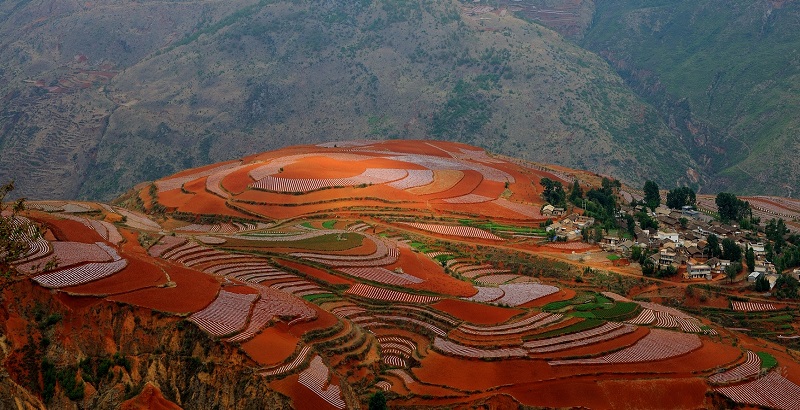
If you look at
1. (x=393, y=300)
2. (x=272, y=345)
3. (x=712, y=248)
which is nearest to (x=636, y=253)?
(x=712, y=248)

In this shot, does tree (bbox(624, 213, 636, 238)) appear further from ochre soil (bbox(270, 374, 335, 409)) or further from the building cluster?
ochre soil (bbox(270, 374, 335, 409))

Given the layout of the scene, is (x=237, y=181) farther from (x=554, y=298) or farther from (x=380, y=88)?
(x=380, y=88)

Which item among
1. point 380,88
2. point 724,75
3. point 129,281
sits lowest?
point 129,281

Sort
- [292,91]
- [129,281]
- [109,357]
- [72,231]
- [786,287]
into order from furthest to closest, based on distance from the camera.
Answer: [292,91] → [786,287] → [72,231] → [129,281] → [109,357]

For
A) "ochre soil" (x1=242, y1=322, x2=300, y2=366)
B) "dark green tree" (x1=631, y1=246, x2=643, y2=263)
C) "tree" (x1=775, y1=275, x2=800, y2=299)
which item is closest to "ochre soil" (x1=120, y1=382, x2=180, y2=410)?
"ochre soil" (x1=242, y1=322, x2=300, y2=366)

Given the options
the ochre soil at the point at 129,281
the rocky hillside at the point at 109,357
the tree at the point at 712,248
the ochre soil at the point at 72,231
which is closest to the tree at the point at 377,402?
the rocky hillside at the point at 109,357

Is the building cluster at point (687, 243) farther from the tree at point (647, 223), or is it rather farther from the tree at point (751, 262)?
the tree at point (647, 223)
